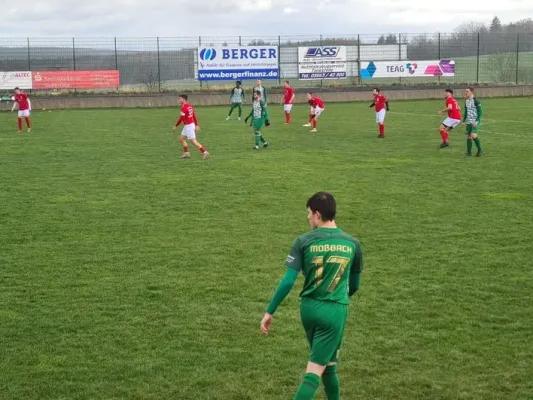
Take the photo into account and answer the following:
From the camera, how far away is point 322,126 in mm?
30422

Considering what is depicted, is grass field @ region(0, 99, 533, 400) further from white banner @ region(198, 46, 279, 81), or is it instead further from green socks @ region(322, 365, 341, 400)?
white banner @ region(198, 46, 279, 81)

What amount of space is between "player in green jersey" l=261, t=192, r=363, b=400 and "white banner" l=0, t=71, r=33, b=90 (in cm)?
4243

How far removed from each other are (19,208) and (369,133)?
15.4 meters

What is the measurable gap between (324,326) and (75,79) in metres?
43.2

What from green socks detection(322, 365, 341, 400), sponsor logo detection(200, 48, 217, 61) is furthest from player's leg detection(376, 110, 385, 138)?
sponsor logo detection(200, 48, 217, 61)

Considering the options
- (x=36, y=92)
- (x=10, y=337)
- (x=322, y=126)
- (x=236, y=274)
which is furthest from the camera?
(x=36, y=92)

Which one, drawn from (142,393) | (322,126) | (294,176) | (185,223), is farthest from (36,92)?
(142,393)

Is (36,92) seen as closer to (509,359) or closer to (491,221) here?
(491,221)

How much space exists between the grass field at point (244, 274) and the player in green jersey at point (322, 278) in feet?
3.75

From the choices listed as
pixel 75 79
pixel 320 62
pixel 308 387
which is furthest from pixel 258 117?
pixel 320 62

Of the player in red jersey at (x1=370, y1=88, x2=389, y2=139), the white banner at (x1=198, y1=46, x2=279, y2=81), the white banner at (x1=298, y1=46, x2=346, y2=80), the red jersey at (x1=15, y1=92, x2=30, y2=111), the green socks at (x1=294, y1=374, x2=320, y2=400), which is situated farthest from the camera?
the white banner at (x1=298, y1=46, x2=346, y2=80)

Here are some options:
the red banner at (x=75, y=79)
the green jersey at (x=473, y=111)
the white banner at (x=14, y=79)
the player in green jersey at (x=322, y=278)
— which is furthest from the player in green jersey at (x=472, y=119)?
the white banner at (x=14, y=79)

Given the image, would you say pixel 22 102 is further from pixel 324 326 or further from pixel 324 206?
pixel 324 326

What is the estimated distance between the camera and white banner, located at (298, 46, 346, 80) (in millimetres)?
48625
